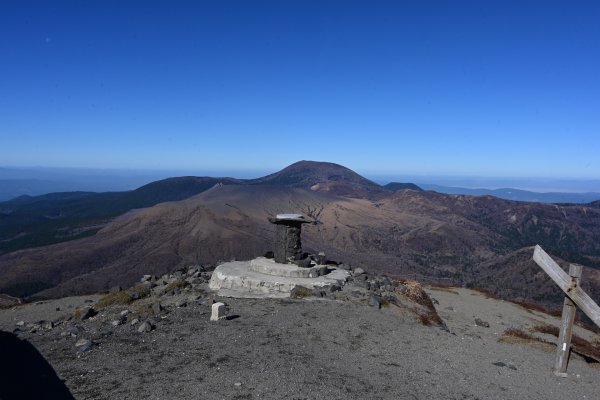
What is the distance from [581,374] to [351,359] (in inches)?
238

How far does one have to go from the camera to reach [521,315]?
76.2 ft

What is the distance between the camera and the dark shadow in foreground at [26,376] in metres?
8.62

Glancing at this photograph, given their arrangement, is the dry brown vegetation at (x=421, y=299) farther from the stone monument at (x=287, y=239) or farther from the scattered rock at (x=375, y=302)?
the stone monument at (x=287, y=239)

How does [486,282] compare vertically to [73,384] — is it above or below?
below

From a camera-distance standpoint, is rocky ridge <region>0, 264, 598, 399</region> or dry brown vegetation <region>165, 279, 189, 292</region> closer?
rocky ridge <region>0, 264, 598, 399</region>

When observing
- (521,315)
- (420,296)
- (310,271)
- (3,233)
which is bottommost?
(3,233)

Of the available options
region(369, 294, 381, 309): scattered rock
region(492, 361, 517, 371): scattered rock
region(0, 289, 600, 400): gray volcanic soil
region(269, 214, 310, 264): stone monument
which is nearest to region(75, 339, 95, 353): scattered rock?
region(0, 289, 600, 400): gray volcanic soil

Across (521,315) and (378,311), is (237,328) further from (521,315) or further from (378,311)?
(521,315)

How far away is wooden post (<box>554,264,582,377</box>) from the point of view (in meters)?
9.98

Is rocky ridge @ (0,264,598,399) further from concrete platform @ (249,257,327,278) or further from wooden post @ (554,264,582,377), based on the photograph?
concrete platform @ (249,257,327,278)

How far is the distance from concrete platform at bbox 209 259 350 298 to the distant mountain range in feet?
111

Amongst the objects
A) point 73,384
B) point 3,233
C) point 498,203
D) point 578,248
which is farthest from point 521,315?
point 498,203

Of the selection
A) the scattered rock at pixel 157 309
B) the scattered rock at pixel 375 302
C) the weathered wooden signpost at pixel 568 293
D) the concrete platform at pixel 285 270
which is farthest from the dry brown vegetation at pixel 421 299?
the scattered rock at pixel 157 309

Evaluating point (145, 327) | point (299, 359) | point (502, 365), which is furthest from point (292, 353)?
point (502, 365)
